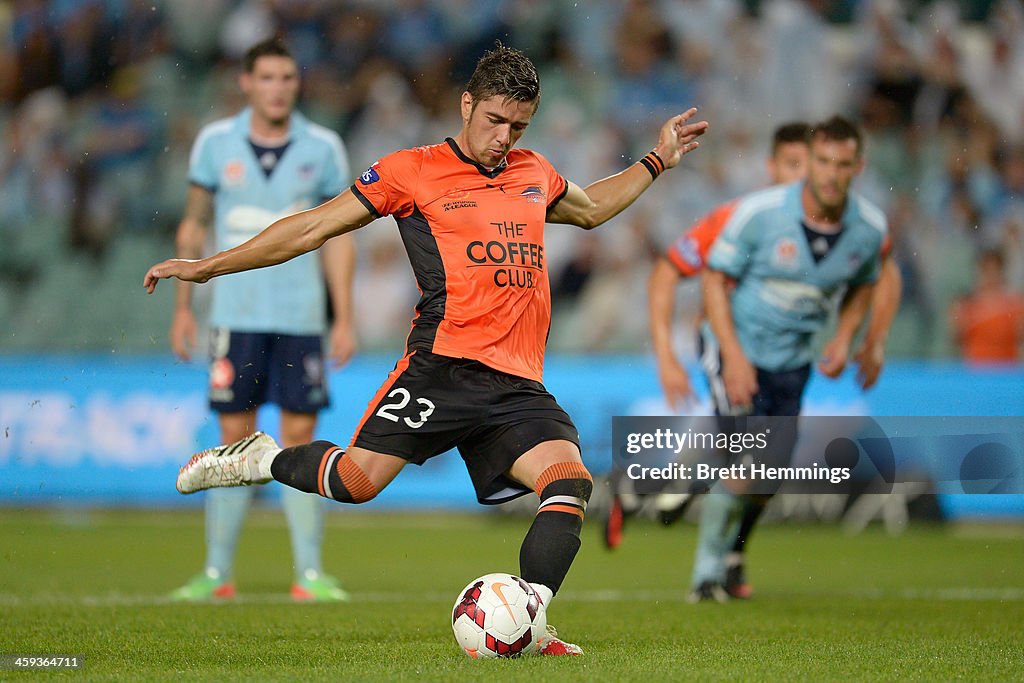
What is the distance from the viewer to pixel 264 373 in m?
7.24

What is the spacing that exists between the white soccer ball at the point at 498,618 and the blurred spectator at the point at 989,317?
758 centimetres

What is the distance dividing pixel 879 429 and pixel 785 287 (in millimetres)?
1161

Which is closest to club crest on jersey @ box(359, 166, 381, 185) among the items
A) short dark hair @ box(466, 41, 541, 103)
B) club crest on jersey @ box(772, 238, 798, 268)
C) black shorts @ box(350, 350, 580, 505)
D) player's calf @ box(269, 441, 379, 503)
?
short dark hair @ box(466, 41, 541, 103)

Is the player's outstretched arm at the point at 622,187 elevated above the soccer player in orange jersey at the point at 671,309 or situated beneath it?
elevated above

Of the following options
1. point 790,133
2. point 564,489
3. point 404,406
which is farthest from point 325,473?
point 790,133

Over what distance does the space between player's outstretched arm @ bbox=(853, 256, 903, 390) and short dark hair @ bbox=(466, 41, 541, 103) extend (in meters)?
3.21

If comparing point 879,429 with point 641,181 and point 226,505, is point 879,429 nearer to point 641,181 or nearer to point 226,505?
point 641,181

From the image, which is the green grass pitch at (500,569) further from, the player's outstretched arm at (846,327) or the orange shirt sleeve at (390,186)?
the orange shirt sleeve at (390,186)

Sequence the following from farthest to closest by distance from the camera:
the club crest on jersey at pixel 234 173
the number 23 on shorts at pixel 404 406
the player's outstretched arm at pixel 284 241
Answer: the club crest on jersey at pixel 234 173 < the number 23 on shorts at pixel 404 406 < the player's outstretched arm at pixel 284 241

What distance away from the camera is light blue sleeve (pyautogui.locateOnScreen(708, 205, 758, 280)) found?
24.1ft

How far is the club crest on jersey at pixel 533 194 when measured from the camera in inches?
204

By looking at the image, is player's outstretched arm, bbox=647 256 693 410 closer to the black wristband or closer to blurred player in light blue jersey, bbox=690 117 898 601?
blurred player in light blue jersey, bbox=690 117 898 601

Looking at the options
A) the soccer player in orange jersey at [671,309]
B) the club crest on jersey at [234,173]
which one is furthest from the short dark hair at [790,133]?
the club crest on jersey at [234,173]

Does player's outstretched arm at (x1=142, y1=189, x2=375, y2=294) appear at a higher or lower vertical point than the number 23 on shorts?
higher
